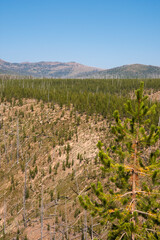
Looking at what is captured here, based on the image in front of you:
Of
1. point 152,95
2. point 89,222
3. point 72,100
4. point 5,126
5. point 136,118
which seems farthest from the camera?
point 152,95

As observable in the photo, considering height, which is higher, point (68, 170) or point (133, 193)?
point (133, 193)

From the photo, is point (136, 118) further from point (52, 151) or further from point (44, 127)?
point (44, 127)

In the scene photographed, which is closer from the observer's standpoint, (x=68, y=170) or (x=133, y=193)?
(x=133, y=193)

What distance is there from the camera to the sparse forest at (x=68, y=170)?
642 cm

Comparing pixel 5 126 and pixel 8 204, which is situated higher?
pixel 5 126

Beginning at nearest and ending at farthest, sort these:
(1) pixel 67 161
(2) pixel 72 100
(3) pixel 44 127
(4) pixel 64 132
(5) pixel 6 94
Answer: (1) pixel 67 161 < (4) pixel 64 132 < (3) pixel 44 127 < (2) pixel 72 100 < (5) pixel 6 94

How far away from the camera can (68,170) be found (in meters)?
19.3

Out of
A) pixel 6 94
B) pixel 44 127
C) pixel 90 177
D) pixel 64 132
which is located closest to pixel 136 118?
pixel 90 177

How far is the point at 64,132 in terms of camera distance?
26.0 m

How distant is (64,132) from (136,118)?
19903mm

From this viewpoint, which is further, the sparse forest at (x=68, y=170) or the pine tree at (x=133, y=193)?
the sparse forest at (x=68, y=170)

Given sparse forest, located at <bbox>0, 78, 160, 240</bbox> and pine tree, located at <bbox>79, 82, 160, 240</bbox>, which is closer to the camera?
pine tree, located at <bbox>79, 82, 160, 240</bbox>

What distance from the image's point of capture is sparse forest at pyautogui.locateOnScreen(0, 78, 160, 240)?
6.42 meters

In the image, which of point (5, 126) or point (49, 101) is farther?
point (49, 101)
